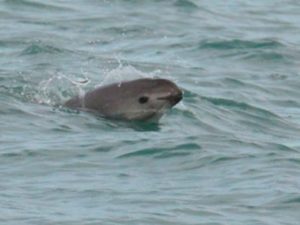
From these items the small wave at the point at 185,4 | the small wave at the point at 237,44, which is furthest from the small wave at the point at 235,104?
the small wave at the point at 185,4

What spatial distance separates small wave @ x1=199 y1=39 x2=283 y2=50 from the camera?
75.2ft

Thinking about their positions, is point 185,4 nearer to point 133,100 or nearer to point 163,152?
point 133,100

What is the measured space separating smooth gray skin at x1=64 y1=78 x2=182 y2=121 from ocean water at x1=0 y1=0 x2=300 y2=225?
138 millimetres

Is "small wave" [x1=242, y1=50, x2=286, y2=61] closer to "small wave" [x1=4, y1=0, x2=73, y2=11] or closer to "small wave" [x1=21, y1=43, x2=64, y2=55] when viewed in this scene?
"small wave" [x1=21, y1=43, x2=64, y2=55]

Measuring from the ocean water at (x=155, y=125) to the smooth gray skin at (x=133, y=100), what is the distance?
0.14 m

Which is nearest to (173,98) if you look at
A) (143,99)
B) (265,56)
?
(143,99)

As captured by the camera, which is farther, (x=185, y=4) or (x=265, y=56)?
(x=185, y=4)

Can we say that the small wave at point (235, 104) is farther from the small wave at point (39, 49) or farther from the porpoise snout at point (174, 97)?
the small wave at point (39, 49)

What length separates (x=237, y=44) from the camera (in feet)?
75.9

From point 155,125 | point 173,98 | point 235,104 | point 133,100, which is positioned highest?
point 173,98

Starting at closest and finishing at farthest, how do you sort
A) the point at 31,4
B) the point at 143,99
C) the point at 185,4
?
the point at 143,99, the point at 31,4, the point at 185,4

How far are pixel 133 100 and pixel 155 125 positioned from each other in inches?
15.8

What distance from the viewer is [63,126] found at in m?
16.2

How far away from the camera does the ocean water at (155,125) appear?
43.4ft
